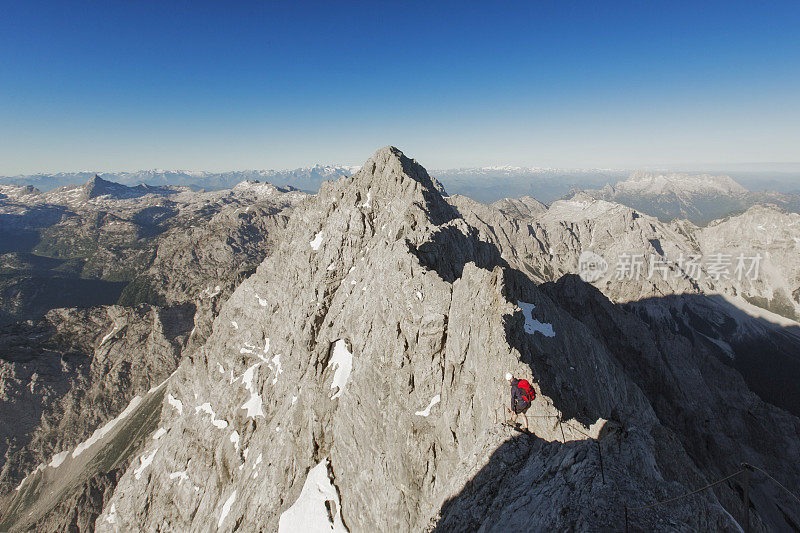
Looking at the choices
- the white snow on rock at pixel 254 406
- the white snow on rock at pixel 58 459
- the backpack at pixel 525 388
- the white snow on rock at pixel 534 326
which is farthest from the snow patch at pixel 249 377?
the white snow on rock at pixel 58 459

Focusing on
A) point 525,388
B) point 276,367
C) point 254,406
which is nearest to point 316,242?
point 276,367

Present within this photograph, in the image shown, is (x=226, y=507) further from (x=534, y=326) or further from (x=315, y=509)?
(x=534, y=326)

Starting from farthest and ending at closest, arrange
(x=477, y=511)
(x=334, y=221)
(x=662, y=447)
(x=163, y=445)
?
(x=163, y=445) → (x=334, y=221) → (x=662, y=447) → (x=477, y=511)

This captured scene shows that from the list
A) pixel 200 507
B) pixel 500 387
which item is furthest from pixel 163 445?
pixel 500 387

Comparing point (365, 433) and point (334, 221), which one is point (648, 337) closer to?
point (365, 433)

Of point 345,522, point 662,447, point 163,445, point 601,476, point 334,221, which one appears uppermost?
point 334,221

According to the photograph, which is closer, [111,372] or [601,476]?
[601,476]
